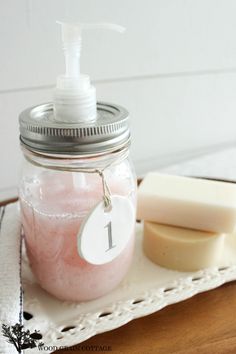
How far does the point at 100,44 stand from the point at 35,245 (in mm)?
291

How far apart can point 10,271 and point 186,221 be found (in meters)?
0.18

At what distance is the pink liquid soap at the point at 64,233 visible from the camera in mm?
358

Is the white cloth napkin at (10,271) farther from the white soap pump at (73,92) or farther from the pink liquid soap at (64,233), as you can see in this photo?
the white soap pump at (73,92)

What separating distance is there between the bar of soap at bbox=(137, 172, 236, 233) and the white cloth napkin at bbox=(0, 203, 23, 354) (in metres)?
0.13

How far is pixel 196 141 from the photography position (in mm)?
722

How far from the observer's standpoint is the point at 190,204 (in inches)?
16.9

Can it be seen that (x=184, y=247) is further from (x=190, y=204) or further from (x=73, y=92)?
(x=73, y=92)

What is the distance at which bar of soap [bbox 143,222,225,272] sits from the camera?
0.43 metres

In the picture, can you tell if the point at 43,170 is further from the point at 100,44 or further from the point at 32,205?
the point at 100,44

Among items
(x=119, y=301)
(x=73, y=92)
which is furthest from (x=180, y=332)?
(x=73, y=92)

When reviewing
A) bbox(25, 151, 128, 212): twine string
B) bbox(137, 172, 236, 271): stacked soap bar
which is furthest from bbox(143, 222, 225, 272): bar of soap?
bbox(25, 151, 128, 212): twine string

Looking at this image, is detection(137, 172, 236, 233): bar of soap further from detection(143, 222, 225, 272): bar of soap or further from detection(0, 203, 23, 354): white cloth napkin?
detection(0, 203, 23, 354): white cloth napkin

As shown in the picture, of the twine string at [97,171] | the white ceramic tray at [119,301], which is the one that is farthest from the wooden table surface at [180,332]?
the twine string at [97,171]

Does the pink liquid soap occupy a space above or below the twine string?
below
